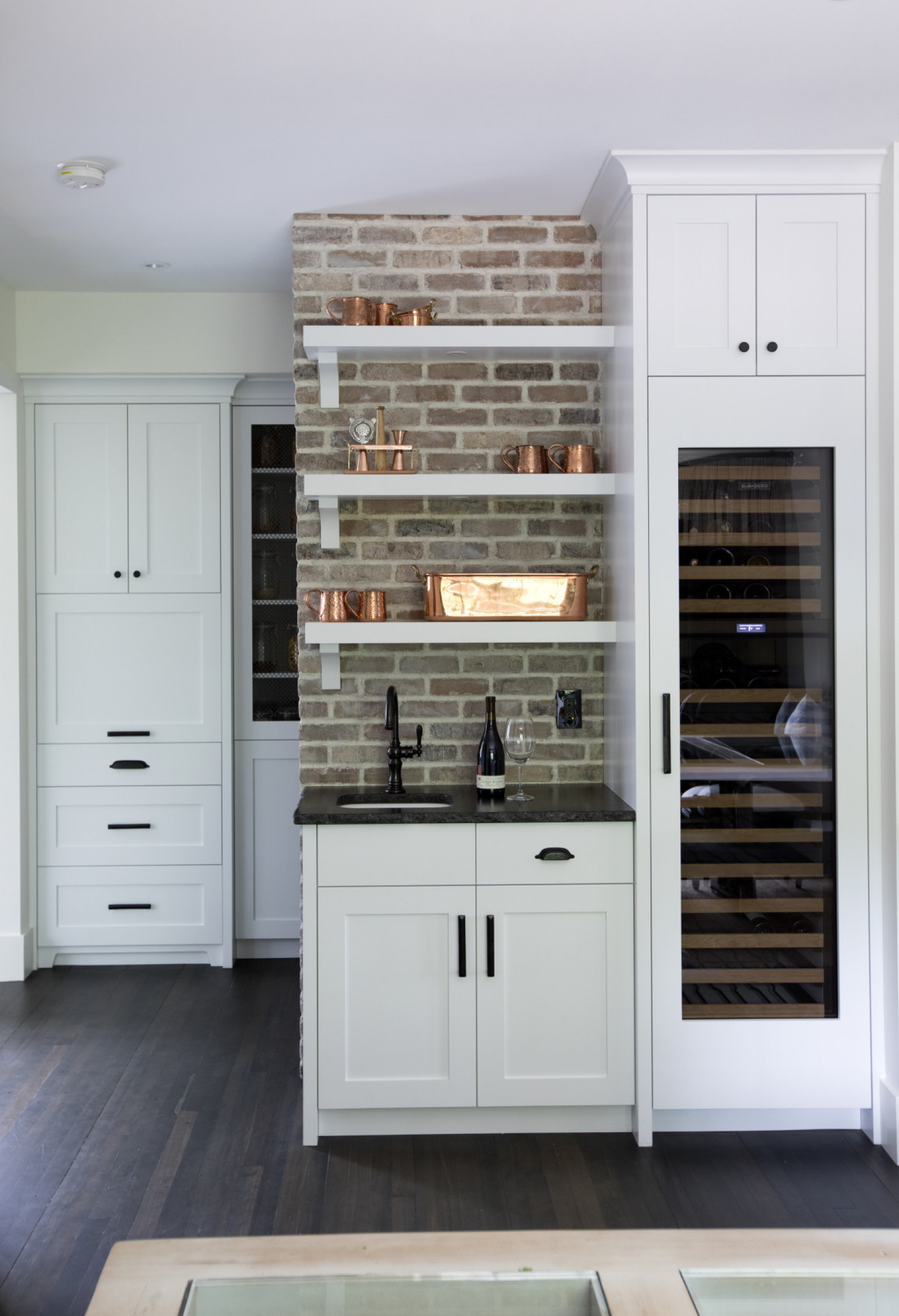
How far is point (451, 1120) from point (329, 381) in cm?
216

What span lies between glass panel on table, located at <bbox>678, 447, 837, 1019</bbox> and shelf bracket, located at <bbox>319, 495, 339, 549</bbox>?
1033 millimetres

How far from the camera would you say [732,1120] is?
111 inches

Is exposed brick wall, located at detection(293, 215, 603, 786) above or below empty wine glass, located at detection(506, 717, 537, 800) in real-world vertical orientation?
above

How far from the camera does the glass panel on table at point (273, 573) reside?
4.38 metres

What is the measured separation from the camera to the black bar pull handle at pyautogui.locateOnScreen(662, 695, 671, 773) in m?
2.78

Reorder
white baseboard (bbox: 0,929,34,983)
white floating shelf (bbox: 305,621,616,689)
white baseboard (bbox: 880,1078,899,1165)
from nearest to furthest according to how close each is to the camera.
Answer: white baseboard (bbox: 880,1078,899,1165)
white floating shelf (bbox: 305,621,616,689)
white baseboard (bbox: 0,929,34,983)

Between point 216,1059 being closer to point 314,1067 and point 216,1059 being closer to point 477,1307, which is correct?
point 314,1067

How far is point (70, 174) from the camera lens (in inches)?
112

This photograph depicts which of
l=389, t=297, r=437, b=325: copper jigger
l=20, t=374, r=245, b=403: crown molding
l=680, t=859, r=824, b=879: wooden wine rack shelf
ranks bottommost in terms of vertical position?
l=680, t=859, r=824, b=879: wooden wine rack shelf

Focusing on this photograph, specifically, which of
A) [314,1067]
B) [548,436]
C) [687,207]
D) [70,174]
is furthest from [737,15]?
[314,1067]

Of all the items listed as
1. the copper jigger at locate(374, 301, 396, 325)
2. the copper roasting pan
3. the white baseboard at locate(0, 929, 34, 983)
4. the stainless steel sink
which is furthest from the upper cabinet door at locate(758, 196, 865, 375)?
the white baseboard at locate(0, 929, 34, 983)

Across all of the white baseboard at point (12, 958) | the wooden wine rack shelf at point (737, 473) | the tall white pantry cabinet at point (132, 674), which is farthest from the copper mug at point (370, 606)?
the white baseboard at point (12, 958)

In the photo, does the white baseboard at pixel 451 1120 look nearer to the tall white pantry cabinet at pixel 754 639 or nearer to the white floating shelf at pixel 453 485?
the tall white pantry cabinet at pixel 754 639

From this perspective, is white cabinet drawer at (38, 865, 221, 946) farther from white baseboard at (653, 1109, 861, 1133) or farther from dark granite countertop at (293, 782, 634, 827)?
white baseboard at (653, 1109, 861, 1133)
